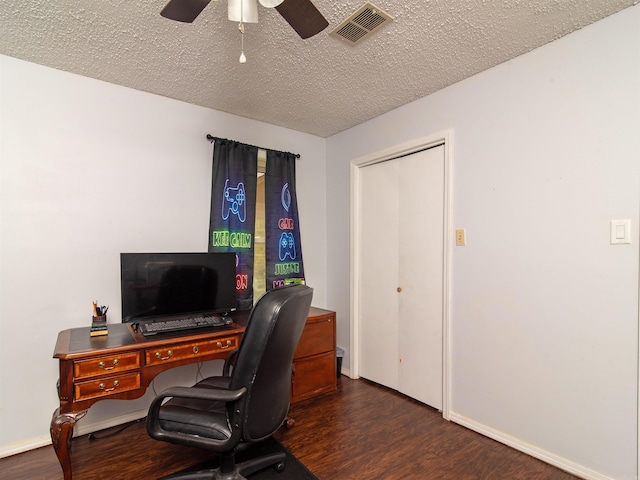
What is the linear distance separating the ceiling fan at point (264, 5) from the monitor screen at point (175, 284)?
1496 millimetres

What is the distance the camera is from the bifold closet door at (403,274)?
2.59 metres

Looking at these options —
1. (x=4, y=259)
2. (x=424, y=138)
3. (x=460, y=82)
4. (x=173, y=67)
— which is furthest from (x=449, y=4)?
(x=4, y=259)

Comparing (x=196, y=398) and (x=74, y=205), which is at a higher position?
(x=74, y=205)

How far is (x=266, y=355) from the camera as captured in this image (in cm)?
140

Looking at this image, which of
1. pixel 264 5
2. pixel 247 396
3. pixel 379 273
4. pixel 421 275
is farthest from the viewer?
pixel 379 273

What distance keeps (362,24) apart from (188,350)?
84.4 inches

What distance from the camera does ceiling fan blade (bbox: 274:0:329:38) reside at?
1.29m

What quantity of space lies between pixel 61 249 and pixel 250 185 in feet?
4.84

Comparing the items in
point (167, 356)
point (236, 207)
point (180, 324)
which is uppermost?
point (236, 207)

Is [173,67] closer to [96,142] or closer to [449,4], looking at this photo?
[96,142]

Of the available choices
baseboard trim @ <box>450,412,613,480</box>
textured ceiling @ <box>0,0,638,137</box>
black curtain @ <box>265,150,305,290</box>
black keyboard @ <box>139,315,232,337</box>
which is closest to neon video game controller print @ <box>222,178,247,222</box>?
black curtain @ <box>265,150,305,290</box>

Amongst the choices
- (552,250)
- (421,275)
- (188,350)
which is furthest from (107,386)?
(552,250)

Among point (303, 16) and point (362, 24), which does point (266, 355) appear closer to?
point (303, 16)

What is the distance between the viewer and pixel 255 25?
1755mm
